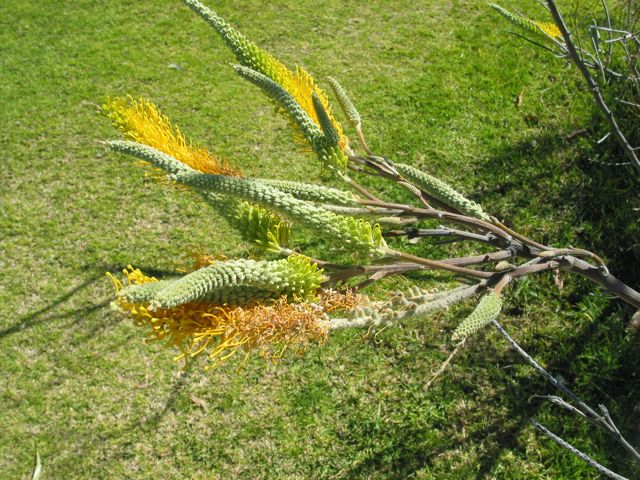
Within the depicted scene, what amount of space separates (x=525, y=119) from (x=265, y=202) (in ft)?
8.53

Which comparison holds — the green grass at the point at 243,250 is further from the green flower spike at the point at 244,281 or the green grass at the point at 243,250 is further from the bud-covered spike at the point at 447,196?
the green flower spike at the point at 244,281

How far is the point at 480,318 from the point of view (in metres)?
0.96

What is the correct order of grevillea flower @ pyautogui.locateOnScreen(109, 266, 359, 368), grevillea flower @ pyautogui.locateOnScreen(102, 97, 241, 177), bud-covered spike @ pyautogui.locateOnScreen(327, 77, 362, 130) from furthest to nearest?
bud-covered spike @ pyautogui.locateOnScreen(327, 77, 362, 130) → grevillea flower @ pyautogui.locateOnScreen(102, 97, 241, 177) → grevillea flower @ pyautogui.locateOnScreen(109, 266, 359, 368)

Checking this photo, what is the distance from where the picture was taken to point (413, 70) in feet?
11.9

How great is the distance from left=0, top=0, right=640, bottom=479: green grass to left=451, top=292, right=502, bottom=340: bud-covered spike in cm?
146

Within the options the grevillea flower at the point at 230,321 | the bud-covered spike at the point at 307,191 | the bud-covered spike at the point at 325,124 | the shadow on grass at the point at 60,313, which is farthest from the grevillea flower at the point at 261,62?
the shadow on grass at the point at 60,313

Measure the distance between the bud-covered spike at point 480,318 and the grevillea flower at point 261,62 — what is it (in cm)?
49

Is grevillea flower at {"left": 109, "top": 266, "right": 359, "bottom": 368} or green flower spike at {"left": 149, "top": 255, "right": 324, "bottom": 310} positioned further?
grevillea flower at {"left": 109, "top": 266, "right": 359, "bottom": 368}

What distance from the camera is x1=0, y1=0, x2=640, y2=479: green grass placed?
7.73 ft

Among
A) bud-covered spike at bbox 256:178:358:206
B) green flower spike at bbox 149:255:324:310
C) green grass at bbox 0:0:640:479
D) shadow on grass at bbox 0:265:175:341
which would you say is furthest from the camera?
shadow on grass at bbox 0:265:175:341

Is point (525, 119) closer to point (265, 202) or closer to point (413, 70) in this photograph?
point (413, 70)

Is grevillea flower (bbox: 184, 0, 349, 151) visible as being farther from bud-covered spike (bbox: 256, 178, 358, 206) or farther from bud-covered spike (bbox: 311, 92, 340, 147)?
bud-covered spike (bbox: 256, 178, 358, 206)

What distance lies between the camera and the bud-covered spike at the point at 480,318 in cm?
93

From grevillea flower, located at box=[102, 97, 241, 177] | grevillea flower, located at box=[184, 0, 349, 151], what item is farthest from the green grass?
grevillea flower, located at box=[102, 97, 241, 177]
